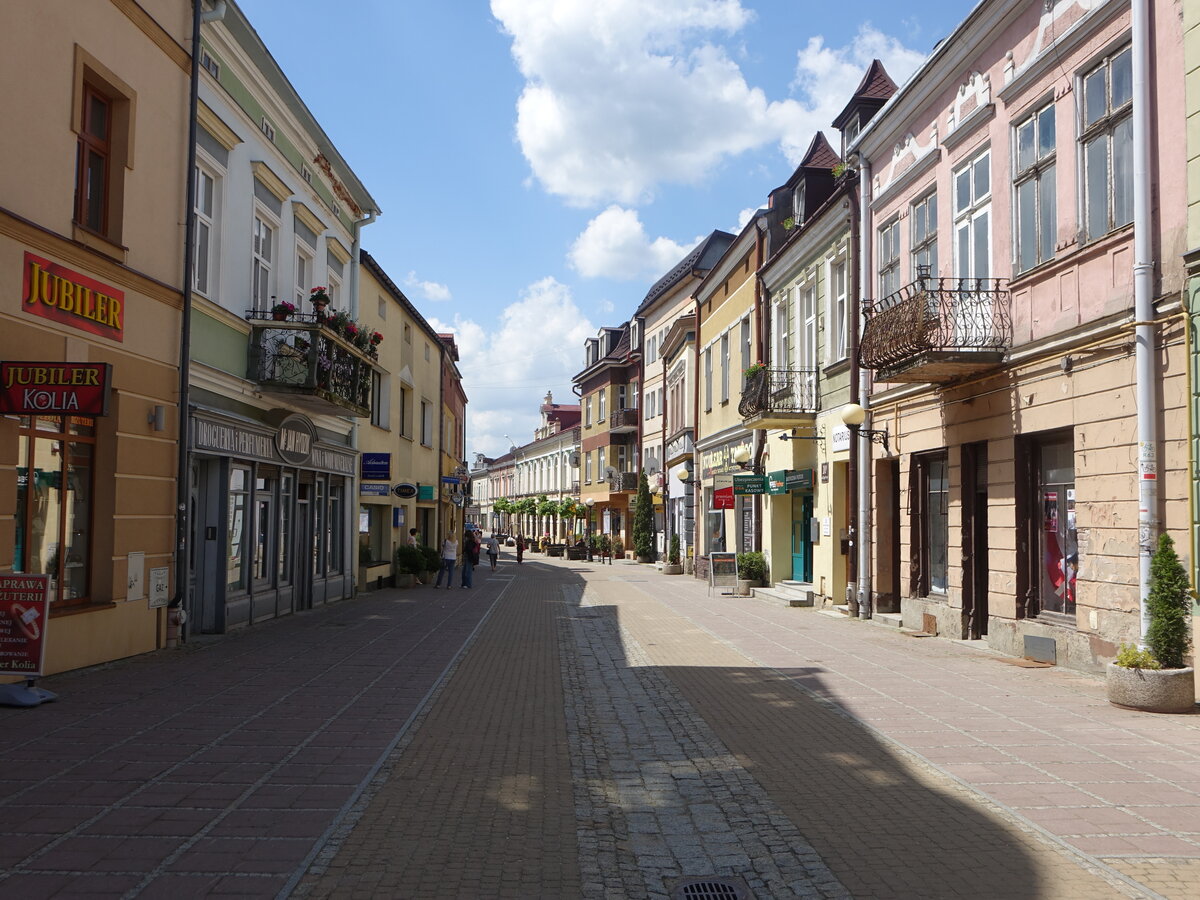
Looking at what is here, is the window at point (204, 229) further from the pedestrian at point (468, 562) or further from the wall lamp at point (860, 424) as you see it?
the pedestrian at point (468, 562)

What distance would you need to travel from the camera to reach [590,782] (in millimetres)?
6617

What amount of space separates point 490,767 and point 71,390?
5.38m

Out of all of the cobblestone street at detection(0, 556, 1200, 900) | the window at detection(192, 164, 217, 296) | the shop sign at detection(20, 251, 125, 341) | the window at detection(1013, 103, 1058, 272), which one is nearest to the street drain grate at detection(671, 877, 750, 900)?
the cobblestone street at detection(0, 556, 1200, 900)

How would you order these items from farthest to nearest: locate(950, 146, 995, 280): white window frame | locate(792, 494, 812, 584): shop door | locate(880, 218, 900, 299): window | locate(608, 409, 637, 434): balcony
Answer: locate(608, 409, 637, 434): balcony
locate(792, 494, 812, 584): shop door
locate(880, 218, 900, 299): window
locate(950, 146, 995, 280): white window frame

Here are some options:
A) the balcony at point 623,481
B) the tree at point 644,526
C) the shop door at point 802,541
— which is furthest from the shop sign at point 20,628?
the balcony at point 623,481

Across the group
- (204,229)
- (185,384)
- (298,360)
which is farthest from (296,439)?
(185,384)

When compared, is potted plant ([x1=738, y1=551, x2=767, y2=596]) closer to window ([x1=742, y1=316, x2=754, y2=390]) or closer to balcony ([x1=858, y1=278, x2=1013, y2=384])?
window ([x1=742, y1=316, x2=754, y2=390])

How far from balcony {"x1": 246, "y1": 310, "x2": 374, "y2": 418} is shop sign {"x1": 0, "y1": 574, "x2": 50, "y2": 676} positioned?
7389 millimetres

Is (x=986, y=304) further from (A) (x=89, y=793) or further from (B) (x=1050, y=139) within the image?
(A) (x=89, y=793)

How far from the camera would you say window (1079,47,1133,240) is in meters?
10.5

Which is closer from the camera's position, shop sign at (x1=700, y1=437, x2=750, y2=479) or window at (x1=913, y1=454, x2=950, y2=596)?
window at (x1=913, y1=454, x2=950, y2=596)

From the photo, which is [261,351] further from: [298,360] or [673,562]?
[673,562]

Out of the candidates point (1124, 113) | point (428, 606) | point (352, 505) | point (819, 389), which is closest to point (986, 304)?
point (1124, 113)

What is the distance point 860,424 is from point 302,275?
34.2 ft
